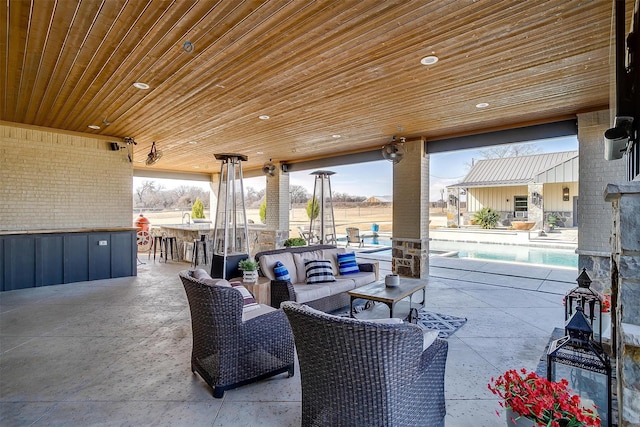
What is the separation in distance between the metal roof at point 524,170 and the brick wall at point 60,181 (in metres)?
14.2

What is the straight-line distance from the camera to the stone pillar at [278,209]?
9.87 m

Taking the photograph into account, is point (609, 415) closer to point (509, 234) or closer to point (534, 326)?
point (534, 326)

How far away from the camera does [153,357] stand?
10.4ft

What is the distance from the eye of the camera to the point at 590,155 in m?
4.88

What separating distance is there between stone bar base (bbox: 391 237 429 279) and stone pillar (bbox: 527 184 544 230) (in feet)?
32.3

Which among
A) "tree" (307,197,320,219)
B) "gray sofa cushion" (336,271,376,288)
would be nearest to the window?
"tree" (307,197,320,219)

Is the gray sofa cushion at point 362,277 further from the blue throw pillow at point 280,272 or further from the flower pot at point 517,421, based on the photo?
the flower pot at point 517,421

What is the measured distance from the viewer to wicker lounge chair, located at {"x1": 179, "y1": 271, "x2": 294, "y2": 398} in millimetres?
2432

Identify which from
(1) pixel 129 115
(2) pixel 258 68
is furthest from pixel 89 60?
(1) pixel 129 115

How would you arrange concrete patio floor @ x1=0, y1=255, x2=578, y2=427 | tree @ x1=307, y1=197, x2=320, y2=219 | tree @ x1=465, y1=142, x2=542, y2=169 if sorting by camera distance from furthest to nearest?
tree @ x1=465, y1=142, x2=542, y2=169 → tree @ x1=307, y1=197, x2=320, y2=219 → concrete patio floor @ x1=0, y1=255, x2=578, y2=427

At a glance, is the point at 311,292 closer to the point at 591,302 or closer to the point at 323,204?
the point at 591,302

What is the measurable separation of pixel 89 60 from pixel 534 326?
5854 millimetres

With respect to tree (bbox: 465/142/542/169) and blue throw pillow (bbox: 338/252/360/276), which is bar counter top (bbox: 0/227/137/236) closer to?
blue throw pillow (bbox: 338/252/360/276)

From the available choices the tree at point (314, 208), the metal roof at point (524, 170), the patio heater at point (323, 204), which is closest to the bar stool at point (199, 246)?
the patio heater at point (323, 204)
